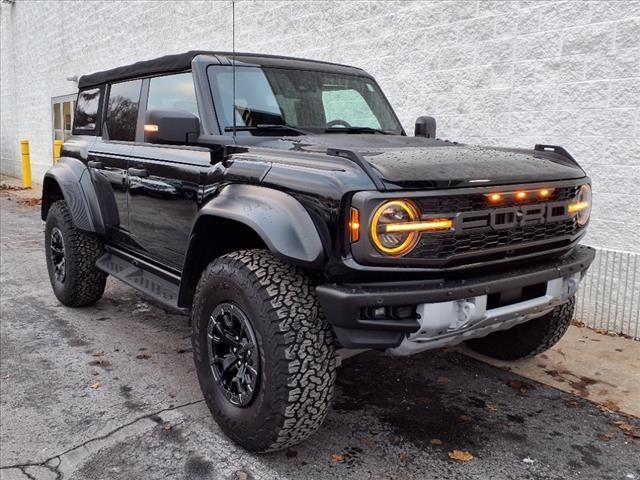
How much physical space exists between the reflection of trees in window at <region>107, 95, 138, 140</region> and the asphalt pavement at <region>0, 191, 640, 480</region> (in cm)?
152

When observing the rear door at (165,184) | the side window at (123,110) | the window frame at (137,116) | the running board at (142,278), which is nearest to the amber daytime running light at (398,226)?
the rear door at (165,184)

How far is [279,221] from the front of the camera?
8.51 ft

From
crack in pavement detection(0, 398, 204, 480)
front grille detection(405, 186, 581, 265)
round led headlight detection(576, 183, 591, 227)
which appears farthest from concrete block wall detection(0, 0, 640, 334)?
crack in pavement detection(0, 398, 204, 480)

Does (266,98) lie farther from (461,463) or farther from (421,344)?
(461,463)

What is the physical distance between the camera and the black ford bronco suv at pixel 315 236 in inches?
95.7

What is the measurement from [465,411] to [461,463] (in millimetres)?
576

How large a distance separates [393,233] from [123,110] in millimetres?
2925

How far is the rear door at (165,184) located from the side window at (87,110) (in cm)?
99

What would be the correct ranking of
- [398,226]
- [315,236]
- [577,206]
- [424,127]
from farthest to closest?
[424,127] < [577,206] < [315,236] < [398,226]

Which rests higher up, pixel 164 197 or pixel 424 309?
pixel 164 197

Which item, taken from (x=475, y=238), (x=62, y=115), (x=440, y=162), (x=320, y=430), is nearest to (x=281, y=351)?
(x=320, y=430)

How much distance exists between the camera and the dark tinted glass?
195 inches

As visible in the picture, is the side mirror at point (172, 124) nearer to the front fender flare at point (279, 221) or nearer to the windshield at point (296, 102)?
the windshield at point (296, 102)

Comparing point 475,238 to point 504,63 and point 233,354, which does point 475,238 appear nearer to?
point 233,354
